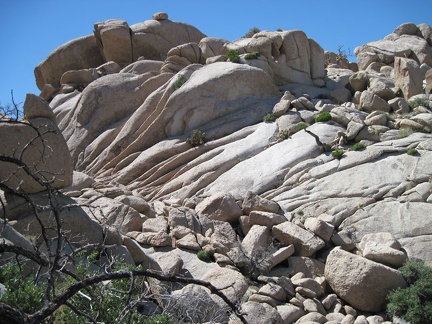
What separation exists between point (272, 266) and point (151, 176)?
9601 mm

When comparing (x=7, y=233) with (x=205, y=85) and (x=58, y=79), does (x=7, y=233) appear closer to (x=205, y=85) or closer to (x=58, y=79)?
(x=205, y=85)

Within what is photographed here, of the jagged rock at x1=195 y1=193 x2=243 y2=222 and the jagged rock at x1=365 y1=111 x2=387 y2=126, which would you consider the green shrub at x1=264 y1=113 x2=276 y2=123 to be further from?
the jagged rock at x1=195 y1=193 x2=243 y2=222

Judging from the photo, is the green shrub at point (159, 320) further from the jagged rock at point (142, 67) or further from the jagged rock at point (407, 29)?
the jagged rock at point (407, 29)

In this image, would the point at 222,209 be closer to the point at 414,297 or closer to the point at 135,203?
the point at 135,203

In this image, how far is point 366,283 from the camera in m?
16.5

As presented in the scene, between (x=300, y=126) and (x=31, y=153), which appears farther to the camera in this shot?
(x=300, y=126)

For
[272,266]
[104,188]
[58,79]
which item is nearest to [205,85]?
[104,188]

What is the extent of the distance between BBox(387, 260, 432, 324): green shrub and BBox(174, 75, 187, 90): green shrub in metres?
16.4

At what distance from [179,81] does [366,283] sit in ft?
54.1

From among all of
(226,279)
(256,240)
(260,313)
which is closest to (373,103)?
(256,240)

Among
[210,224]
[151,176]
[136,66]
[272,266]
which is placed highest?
[136,66]

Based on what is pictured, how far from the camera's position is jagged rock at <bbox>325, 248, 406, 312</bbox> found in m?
16.5

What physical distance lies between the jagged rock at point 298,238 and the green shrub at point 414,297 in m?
3.06

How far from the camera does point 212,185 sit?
23.4 metres
